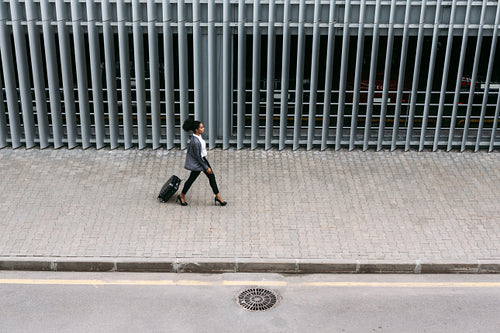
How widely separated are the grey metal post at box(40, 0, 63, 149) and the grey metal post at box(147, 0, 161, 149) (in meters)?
1.83

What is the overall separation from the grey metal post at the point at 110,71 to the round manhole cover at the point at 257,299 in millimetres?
5459

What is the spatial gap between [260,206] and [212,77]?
315 cm

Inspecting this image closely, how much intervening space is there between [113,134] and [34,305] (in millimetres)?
5164

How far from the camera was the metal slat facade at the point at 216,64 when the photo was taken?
10359 millimetres

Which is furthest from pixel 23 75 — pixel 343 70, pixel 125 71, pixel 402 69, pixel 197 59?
pixel 402 69

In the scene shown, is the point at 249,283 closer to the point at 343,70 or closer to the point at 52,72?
the point at 343,70

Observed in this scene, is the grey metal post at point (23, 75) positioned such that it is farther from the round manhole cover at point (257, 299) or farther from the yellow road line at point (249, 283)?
the round manhole cover at point (257, 299)

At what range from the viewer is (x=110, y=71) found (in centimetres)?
1071

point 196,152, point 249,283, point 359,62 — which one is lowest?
point 249,283

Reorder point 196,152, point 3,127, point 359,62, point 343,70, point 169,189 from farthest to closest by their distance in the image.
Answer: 1. point 3,127
2. point 343,70
3. point 359,62
4. point 169,189
5. point 196,152

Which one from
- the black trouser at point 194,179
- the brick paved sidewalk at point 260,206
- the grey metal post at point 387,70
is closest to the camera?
the brick paved sidewalk at point 260,206

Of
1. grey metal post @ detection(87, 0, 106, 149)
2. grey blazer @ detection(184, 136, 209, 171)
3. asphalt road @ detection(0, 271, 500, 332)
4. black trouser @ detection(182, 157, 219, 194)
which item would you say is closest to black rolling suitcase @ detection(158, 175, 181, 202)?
black trouser @ detection(182, 157, 219, 194)

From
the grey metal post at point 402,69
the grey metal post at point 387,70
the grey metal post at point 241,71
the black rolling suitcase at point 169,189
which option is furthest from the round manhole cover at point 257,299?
the grey metal post at point 402,69

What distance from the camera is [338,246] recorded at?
770cm
